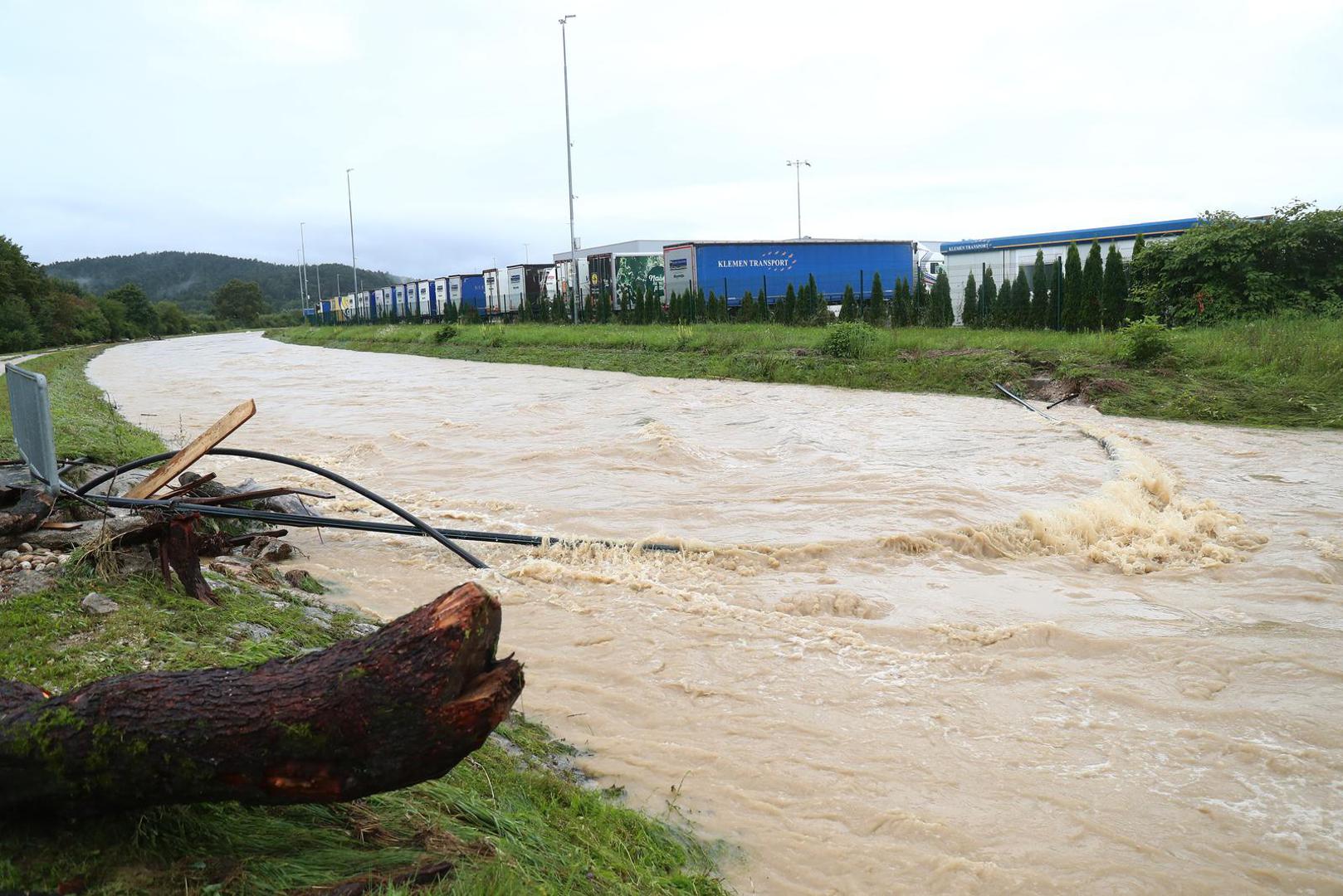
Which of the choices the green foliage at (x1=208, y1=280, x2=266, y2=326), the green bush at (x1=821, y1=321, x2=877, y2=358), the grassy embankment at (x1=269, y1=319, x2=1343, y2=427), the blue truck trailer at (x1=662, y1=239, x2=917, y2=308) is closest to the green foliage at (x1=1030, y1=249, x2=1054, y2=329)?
the grassy embankment at (x1=269, y1=319, x2=1343, y2=427)

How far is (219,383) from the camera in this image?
28.9 metres

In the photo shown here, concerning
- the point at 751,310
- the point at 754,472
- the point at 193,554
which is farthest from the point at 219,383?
Result: the point at 193,554

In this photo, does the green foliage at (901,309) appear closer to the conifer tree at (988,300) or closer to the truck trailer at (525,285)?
the conifer tree at (988,300)

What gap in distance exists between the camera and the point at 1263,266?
22922mm

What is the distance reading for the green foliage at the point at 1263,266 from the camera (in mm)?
22297

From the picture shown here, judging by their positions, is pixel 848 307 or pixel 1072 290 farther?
pixel 848 307

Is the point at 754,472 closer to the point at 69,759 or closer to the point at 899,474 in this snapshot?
the point at 899,474

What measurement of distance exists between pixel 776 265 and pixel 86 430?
2783 centimetres

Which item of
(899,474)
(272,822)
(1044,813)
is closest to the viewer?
(272,822)

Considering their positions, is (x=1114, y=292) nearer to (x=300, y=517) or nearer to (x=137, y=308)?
(x=300, y=517)

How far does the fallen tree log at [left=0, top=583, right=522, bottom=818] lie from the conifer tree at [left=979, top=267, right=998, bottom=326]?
29.2 m

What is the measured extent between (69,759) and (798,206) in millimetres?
59213

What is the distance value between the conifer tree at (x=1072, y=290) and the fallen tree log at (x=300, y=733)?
2689 centimetres

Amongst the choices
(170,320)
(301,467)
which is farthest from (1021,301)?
(170,320)
